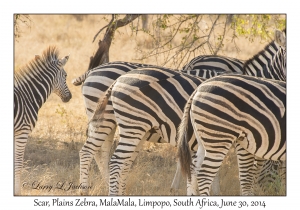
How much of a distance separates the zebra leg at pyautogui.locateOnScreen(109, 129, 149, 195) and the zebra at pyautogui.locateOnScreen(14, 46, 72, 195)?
1.23m

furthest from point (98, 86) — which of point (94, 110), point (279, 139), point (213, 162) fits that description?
point (279, 139)

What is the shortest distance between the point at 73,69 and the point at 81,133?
4.74 metres

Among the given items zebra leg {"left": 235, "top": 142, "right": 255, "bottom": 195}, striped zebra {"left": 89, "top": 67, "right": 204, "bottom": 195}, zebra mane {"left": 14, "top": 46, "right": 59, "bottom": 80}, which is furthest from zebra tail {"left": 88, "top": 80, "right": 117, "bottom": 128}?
zebra leg {"left": 235, "top": 142, "right": 255, "bottom": 195}

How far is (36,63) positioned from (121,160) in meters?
2.12

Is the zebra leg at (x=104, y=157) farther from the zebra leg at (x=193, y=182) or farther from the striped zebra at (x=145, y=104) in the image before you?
the zebra leg at (x=193, y=182)

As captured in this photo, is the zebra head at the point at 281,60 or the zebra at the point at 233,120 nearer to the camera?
the zebra at the point at 233,120

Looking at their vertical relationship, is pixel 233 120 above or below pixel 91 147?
above

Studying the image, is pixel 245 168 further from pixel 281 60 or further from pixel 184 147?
pixel 281 60

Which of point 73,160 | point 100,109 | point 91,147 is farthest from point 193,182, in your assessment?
point 73,160

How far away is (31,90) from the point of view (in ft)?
24.4

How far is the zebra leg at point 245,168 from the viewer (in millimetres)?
6535

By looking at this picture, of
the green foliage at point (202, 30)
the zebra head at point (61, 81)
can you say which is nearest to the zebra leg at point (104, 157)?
the zebra head at point (61, 81)

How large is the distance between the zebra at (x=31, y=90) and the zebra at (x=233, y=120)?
2.28m

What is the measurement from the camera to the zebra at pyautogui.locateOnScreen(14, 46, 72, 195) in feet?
22.5
